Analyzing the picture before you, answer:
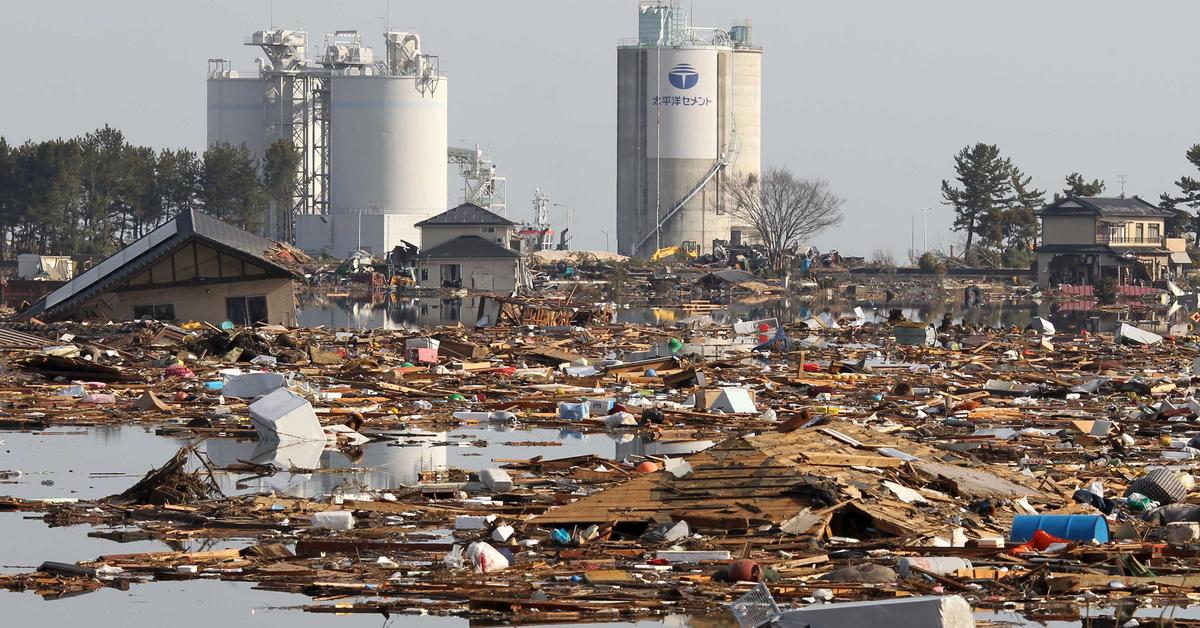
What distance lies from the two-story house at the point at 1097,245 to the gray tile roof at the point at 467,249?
27.2 m

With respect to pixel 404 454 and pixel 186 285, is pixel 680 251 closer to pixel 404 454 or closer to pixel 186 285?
pixel 186 285

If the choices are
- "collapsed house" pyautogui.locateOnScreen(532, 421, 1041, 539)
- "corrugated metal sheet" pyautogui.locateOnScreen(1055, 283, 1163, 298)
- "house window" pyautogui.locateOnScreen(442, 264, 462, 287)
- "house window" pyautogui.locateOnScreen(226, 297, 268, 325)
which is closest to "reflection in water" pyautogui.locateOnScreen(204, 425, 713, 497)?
"collapsed house" pyautogui.locateOnScreen(532, 421, 1041, 539)

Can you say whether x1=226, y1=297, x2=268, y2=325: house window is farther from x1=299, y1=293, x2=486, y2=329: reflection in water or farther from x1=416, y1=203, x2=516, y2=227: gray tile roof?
x1=416, y1=203, x2=516, y2=227: gray tile roof

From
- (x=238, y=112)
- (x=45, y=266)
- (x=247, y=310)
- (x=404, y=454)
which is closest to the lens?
(x=404, y=454)

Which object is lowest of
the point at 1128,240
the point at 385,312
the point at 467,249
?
the point at 385,312

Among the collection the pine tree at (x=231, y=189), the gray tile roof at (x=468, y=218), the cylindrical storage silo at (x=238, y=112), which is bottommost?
the gray tile roof at (x=468, y=218)

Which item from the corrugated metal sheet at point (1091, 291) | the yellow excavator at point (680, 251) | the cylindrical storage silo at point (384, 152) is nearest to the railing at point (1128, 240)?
the corrugated metal sheet at point (1091, 291)

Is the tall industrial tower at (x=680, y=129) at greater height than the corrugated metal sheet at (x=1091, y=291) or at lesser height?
greater

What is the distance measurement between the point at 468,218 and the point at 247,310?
128 ft

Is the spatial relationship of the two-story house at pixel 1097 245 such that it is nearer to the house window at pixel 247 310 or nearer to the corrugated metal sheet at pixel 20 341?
the house window at pixel 247 310

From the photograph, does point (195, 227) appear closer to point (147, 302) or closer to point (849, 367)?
point (147, 302)

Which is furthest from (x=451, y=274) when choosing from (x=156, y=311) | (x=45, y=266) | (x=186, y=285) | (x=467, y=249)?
(x=156, y=311)

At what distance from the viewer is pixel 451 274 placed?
75.4 m

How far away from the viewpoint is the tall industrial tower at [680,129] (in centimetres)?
10088
